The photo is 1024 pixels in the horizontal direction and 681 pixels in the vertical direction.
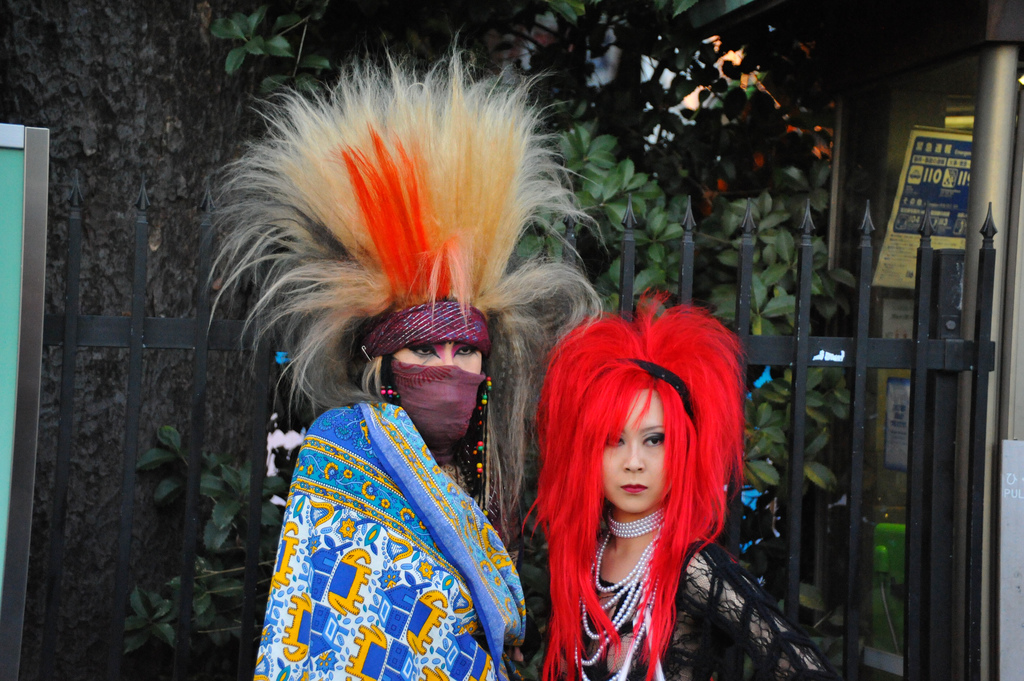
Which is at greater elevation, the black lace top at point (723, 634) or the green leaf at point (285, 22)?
the green leaf at point (285, 22)

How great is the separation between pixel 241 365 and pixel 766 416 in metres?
1.63

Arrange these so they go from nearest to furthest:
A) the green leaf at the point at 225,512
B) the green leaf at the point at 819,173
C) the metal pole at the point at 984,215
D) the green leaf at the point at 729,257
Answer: the green leaf at the point at 225,512
the metal pole at the point at 984,215
the green leaf at the point at 729,257
the green leaf at the point at 819,173

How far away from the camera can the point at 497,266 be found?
1841 mm

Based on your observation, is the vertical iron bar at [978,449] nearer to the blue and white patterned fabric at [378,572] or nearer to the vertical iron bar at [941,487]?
the vertical iron bar at [941,487]

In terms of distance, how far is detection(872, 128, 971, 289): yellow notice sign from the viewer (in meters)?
2.78

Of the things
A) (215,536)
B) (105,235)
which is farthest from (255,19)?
(215,536)

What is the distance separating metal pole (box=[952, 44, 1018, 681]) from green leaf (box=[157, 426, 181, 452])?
7.37ft

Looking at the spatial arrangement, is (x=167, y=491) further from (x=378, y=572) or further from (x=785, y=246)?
(x=785, y=246)

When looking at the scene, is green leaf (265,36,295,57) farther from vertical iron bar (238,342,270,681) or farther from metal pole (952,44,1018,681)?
metal pole (952,44,1018,681)

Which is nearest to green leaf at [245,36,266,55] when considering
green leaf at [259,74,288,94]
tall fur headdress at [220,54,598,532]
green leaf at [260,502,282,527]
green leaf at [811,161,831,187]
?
green leaf at [259,74,288,94]

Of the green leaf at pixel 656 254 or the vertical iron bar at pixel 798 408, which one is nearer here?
the vertical iron bar at pixel 798 408

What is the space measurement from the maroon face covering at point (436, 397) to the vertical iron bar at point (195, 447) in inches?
20.3

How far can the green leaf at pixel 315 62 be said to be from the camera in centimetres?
269

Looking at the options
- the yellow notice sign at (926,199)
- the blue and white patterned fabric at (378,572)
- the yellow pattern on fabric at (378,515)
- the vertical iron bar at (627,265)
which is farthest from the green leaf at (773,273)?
the yellow pattern on fabric at (378,515)
